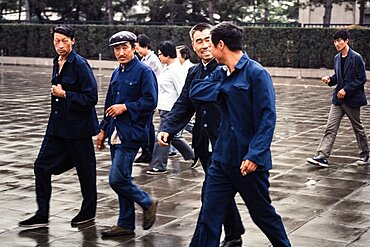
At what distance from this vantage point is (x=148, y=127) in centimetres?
672

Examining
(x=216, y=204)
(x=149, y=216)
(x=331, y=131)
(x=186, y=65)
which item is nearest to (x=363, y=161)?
(x=331, y=131)

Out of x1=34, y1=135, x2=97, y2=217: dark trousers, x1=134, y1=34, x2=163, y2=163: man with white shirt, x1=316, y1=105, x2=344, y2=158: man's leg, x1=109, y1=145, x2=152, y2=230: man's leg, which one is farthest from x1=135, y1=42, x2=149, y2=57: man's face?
x1=109, y1=145, x2=152, y2=230: man's leg

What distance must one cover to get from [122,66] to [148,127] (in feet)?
2.02

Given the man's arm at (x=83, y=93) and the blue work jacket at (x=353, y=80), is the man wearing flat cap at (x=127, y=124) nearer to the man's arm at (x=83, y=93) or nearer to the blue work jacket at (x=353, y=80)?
the man's arm at (x=83, y=93)

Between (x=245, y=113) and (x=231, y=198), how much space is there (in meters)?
0.62

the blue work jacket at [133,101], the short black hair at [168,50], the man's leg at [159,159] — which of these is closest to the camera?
the blue work jacket at [133,101]

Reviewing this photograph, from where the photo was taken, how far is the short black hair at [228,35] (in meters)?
4.96

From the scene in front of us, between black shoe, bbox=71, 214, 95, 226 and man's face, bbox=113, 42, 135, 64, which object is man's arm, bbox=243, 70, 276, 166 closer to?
man's face, bbox=113, 42, 135, 64

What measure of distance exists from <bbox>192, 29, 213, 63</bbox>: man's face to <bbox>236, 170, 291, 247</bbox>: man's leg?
1.36 metres

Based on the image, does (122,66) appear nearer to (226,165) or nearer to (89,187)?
(89,187)

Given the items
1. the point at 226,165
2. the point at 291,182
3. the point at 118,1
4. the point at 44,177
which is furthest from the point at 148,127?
the point at 118,1

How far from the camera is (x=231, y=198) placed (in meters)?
5.11

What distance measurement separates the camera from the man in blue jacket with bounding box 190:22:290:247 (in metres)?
4.91

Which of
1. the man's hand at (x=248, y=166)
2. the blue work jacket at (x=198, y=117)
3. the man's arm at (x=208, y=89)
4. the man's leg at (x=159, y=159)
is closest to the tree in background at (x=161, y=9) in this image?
the man's leg at (x=159, y=159)
